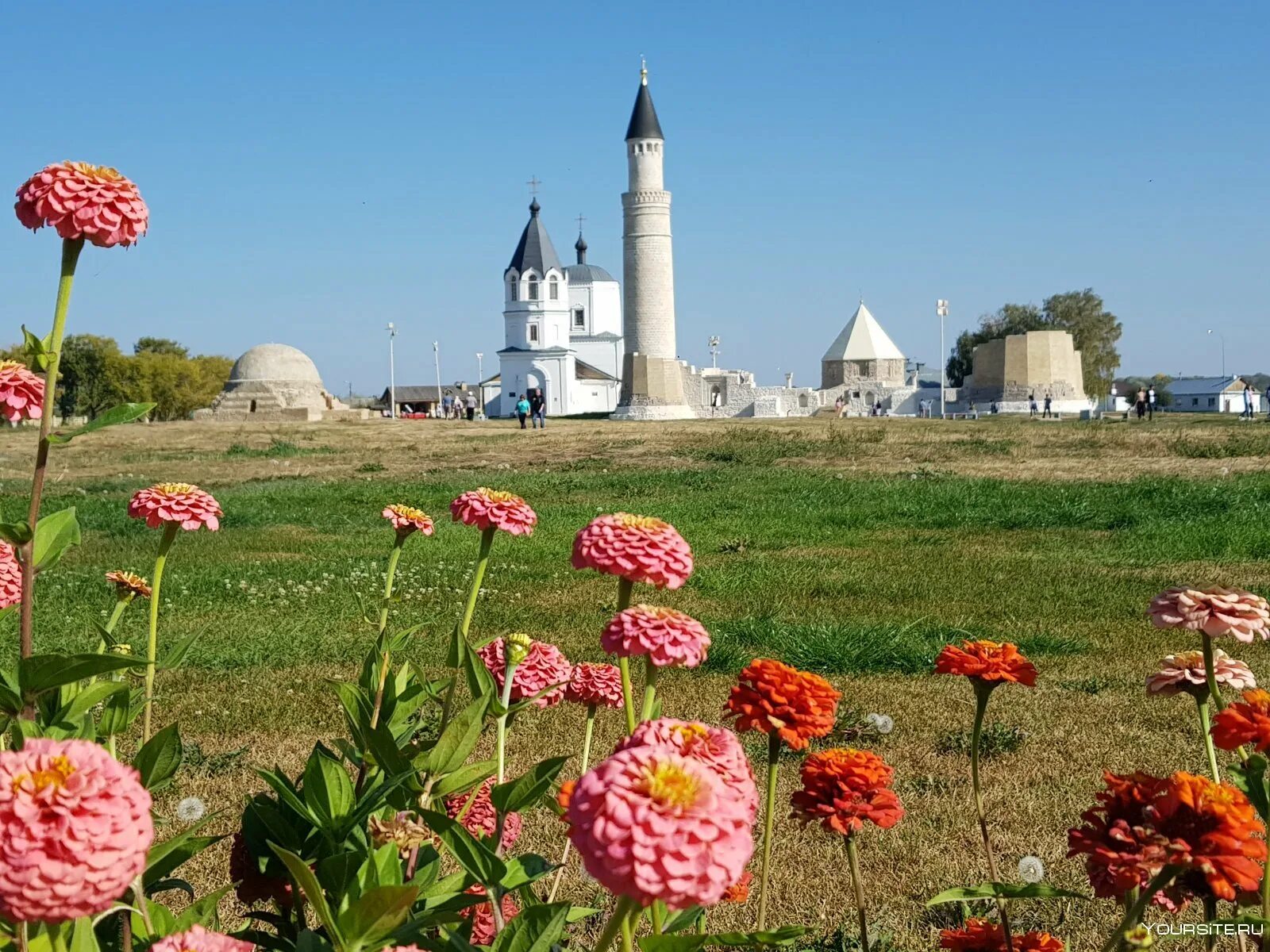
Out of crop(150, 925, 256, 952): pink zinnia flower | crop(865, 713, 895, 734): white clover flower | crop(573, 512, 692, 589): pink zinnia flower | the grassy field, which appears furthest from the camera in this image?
crop(865, 713, 895, 734): white clover flower

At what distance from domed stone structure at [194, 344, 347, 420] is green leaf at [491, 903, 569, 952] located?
130 ft

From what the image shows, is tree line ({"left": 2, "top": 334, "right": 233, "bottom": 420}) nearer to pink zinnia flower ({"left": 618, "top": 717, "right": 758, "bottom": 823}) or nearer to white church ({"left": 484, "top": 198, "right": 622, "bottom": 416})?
white church ({"left": 484, "top": 198, "right": 622, "bottom": 416})

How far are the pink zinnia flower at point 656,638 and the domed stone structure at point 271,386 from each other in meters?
39.4

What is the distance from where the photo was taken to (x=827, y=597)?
725 centimetres

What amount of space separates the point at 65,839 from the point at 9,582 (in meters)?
1.51

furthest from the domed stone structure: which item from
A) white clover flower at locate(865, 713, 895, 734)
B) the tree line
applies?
white clover flower at locate(865, 713, 895, 734)

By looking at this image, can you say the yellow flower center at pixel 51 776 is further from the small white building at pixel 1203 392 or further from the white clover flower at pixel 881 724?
the small white building at pixel 1203 392

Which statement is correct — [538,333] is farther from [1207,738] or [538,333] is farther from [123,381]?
[1207,738]

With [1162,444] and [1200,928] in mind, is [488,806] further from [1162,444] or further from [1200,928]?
[1162,444]

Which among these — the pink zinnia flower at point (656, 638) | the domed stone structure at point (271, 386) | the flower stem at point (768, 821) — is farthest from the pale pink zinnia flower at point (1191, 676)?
the domed stone structure at point (271, 386)

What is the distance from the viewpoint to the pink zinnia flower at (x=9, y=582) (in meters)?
2.30

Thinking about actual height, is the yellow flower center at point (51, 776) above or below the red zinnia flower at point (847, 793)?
above

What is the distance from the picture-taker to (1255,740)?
1619 mm

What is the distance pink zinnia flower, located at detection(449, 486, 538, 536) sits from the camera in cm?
227
